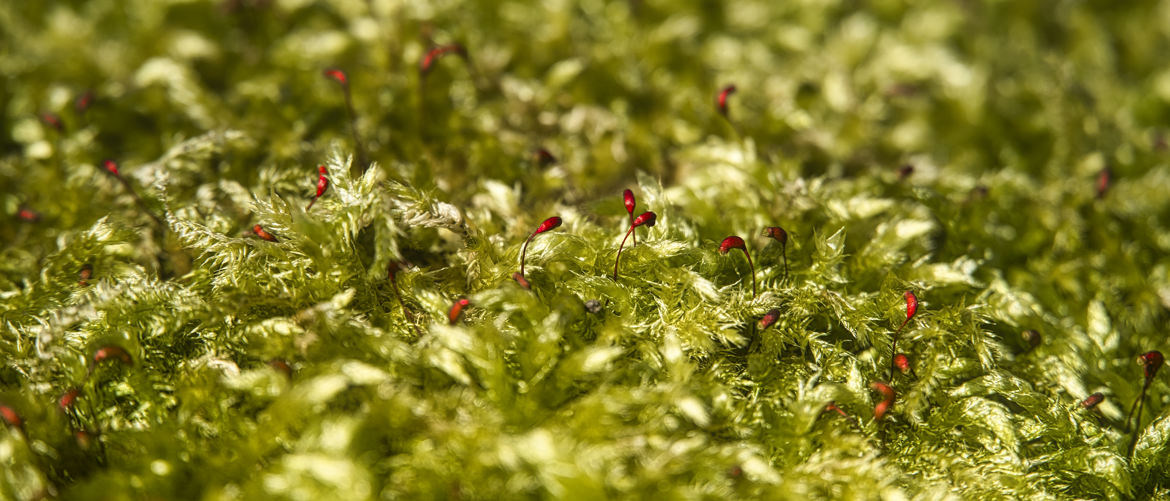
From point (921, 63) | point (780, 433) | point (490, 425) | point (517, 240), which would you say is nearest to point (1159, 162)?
point (921, 63)

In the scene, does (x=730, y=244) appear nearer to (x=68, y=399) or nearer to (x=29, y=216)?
(x=68, y=399)

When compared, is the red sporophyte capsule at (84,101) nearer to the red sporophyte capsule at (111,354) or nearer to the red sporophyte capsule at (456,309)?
the red sporophyte capsule at (111,354)

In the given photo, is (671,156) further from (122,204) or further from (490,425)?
(122,204)

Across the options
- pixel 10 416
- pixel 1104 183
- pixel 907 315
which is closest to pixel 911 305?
pixel 907 315

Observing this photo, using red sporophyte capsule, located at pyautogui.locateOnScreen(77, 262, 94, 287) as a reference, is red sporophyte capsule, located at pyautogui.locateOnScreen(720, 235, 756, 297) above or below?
above

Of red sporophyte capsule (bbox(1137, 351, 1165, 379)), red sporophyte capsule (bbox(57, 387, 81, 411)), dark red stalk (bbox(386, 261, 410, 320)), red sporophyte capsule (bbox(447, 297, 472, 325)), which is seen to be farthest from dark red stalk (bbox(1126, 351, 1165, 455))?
red sporophyte capsule (bbox(57, 387, 81, 411))

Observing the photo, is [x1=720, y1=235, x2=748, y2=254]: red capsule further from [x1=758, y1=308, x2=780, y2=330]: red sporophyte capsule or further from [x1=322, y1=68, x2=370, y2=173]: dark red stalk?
[x1=322, y1=68, x2=370, y2=173]: dark red stalk
